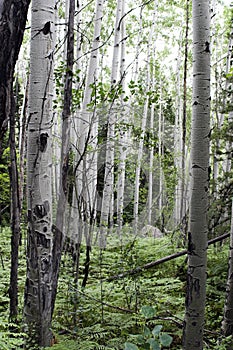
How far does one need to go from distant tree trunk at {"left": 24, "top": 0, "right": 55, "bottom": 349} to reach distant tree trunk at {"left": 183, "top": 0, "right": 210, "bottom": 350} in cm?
92

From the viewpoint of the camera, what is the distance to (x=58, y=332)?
316 cm

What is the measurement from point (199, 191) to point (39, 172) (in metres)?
1.05

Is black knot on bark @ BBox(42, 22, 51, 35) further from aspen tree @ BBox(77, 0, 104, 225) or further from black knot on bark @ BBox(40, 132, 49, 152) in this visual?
aspen tree @ BBox(77, 0, 104, 225)

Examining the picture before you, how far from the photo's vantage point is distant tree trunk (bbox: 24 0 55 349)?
2436 millimetres

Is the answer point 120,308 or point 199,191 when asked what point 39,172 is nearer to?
point 199,191

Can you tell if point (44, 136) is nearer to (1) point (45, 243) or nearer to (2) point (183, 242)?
(1) point (45, 243)

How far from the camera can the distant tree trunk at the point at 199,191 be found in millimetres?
2611

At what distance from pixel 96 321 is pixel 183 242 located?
3518 mm

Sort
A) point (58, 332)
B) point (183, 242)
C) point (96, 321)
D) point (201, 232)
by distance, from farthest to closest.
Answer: point (183, 242) → point (96, 321) → point (58, 332) → point (201, 232)

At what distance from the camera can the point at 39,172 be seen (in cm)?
246

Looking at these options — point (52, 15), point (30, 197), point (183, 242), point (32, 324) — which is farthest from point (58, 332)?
point (183, 242)

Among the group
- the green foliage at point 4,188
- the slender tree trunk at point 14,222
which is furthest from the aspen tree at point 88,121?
the green foliage at point 4,188

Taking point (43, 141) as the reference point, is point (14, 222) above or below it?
below

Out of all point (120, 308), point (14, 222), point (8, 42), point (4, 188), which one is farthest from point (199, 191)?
point (4, 188)
